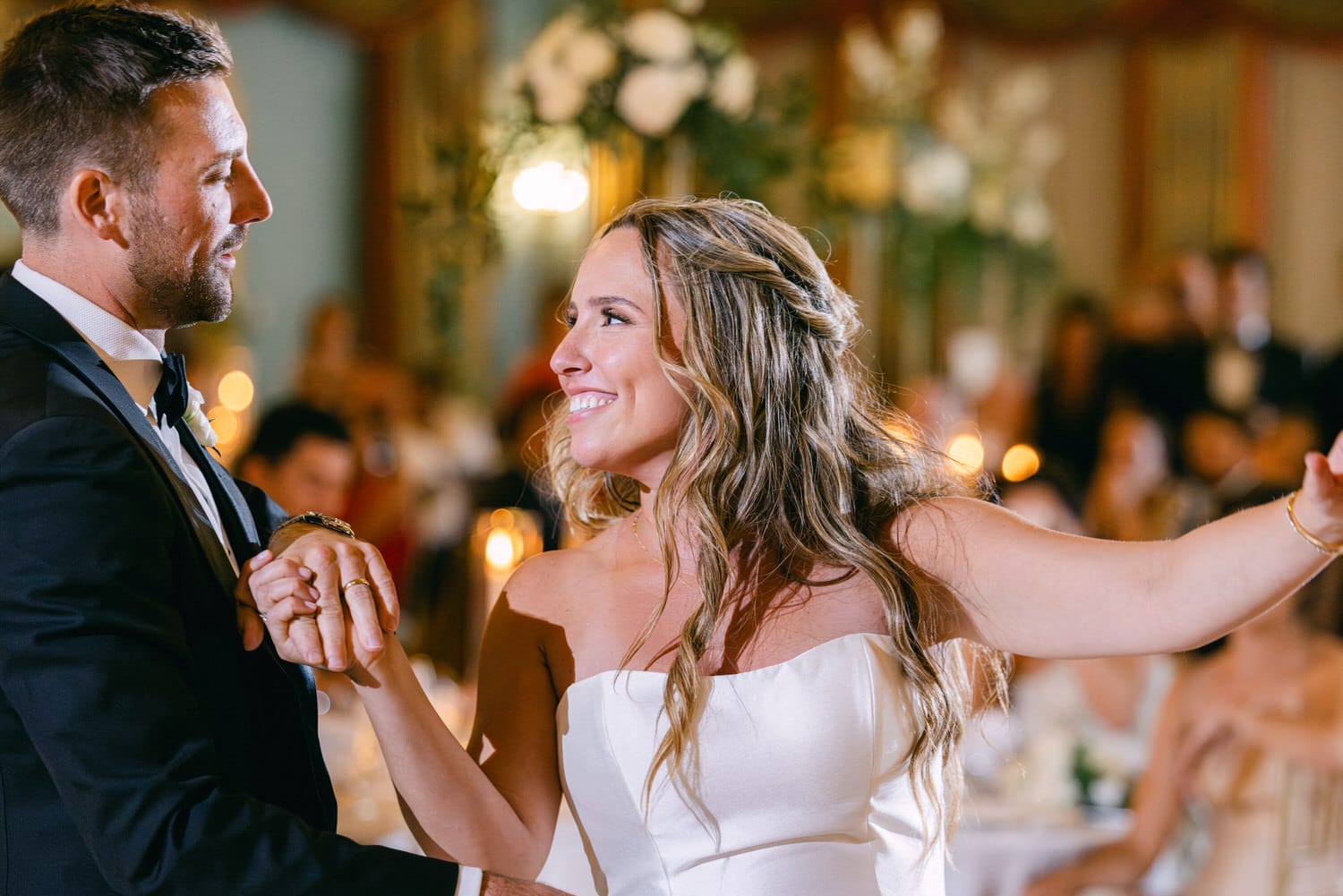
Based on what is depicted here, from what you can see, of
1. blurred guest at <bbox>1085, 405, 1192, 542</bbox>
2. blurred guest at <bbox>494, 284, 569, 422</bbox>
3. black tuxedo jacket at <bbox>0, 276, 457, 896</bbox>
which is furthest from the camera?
blurred guest at <bbox>1085, 405, 1192, 542</bbox>

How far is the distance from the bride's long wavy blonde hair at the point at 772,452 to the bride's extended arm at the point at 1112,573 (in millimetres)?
64

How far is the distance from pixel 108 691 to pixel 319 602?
12.0 inches

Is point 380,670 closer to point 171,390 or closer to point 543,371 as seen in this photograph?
point 171,390

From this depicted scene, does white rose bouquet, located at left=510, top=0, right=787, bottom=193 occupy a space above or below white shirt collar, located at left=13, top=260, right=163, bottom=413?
above

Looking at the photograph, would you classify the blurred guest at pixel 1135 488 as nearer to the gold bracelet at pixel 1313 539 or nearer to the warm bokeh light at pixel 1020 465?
the warm bokeh light at pixel 1020 465

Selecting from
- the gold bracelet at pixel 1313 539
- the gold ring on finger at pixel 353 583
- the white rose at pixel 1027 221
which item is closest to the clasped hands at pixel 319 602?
the gold ring on finger at pixel 353 583

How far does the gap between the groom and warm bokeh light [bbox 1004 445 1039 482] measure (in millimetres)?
2870

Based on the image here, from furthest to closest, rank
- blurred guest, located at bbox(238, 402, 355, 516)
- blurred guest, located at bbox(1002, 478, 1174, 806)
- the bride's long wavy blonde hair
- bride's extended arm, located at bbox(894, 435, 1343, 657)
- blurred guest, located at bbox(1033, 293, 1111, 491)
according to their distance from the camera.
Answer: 1. blurred guest, located at bbox(1033, 293, 1111, 491)
2. blurred guest, located at bbox(238, 402, 355, 516)
3. blurred guest, located at bbox(1002, 478, 1174, 806)
4. the bride's long wavy blonde hair
5. bride's extended arm, located at bbox(894, 435, 1343, 657)

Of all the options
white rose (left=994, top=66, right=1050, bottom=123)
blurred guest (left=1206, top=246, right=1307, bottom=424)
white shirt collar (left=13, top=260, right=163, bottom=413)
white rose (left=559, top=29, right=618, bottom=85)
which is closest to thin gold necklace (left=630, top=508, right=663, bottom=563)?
white shirt collar (left=13, top=260, right=163, bottom=413)

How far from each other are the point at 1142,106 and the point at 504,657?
30.1ft

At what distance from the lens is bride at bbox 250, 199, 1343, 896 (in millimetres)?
1877

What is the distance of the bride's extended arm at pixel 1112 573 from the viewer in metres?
1.65

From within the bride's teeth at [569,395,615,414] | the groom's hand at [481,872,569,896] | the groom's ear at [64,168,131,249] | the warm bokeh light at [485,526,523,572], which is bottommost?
the groom's hand at [481,872,569,896]

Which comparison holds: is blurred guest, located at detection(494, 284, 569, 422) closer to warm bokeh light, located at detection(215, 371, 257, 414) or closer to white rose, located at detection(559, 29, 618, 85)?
white rose, located at detection(559, 29, 618, 85)
